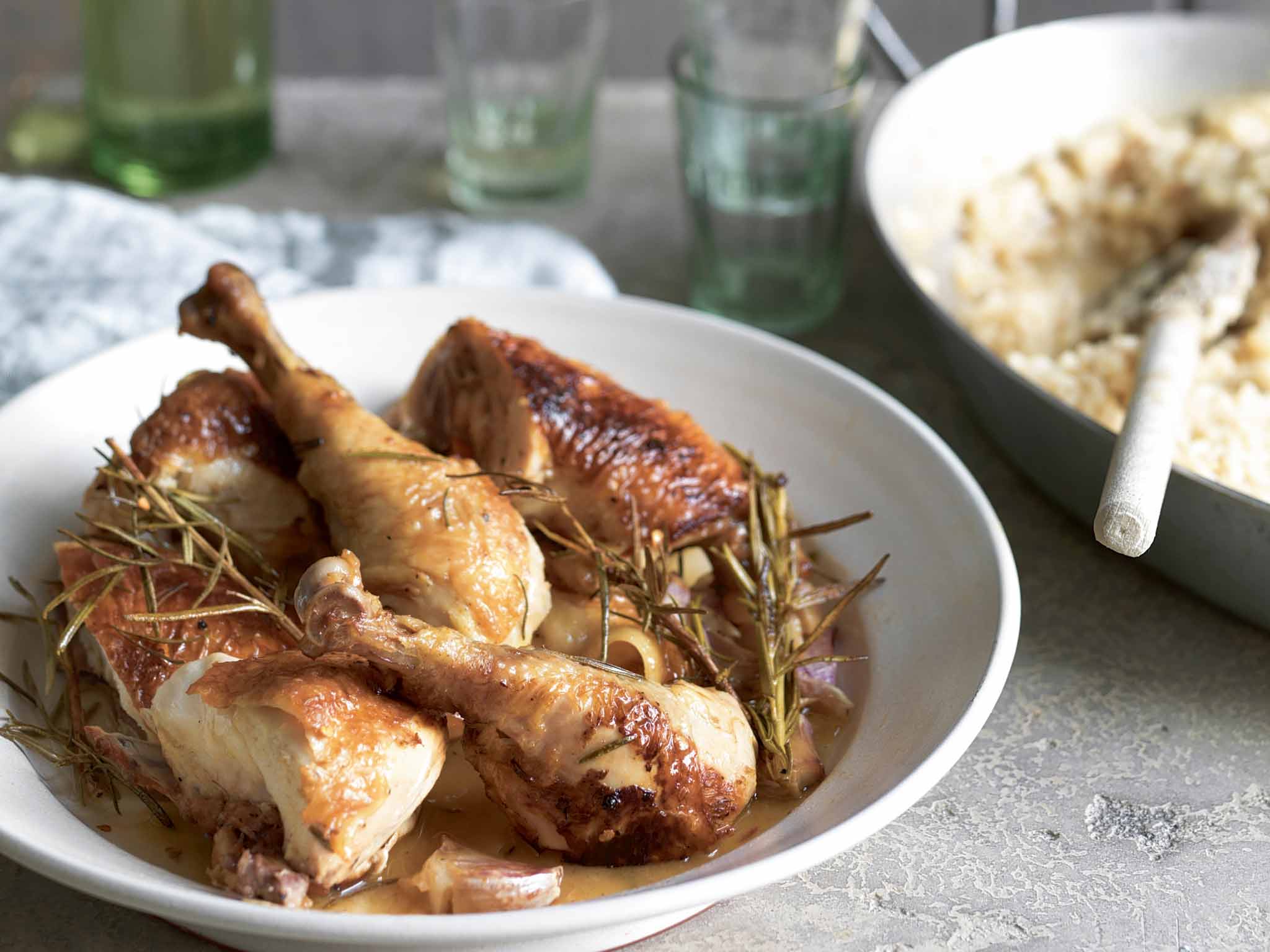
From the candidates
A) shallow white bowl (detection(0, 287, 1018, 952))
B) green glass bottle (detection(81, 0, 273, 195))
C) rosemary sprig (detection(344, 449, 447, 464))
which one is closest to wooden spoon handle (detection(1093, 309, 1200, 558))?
shallow white bowl (detection(0, 287, 1018, 952))

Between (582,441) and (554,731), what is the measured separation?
415 mm

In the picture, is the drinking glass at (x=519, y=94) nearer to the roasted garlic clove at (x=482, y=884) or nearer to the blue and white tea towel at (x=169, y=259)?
the blue and white tea towel at (x=169, y=259)

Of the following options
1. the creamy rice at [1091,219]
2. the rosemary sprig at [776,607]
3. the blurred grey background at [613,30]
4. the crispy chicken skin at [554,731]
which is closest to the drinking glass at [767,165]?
the creamy rice at [1091,219]

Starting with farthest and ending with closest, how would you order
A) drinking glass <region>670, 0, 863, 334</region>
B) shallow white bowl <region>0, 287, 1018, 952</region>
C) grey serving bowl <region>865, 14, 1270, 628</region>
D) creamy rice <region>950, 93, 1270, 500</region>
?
drinking glass <region>670, 0, 863, 334</region>, creamy rice <region>950, 93, 1270, 500</region>, grey serving bowl <region>865, 14, 1270, 628</region>, shallow white bowl <region>0, 287, 1018, 952</region>

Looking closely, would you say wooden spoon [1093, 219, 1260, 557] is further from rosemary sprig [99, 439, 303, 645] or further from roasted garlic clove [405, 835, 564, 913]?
rosemary sprig [99, 439, 303, 645]

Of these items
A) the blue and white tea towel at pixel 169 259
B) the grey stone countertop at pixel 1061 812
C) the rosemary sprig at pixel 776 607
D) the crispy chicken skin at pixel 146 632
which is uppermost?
the crispy chicken skin at pixel 146 632

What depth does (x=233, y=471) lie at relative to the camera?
1.33m

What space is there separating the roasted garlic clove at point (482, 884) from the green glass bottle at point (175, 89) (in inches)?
68.9

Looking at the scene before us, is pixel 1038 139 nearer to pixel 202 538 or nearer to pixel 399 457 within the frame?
pixel 399 457

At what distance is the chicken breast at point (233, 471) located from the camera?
1.30 meters

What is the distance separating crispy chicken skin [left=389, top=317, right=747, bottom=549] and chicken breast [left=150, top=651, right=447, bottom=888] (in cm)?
36

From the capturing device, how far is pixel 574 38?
2381 millimetres

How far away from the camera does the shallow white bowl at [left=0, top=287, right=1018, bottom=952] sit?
92 centimetres

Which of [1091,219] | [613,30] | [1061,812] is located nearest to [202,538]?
[1061,812]
